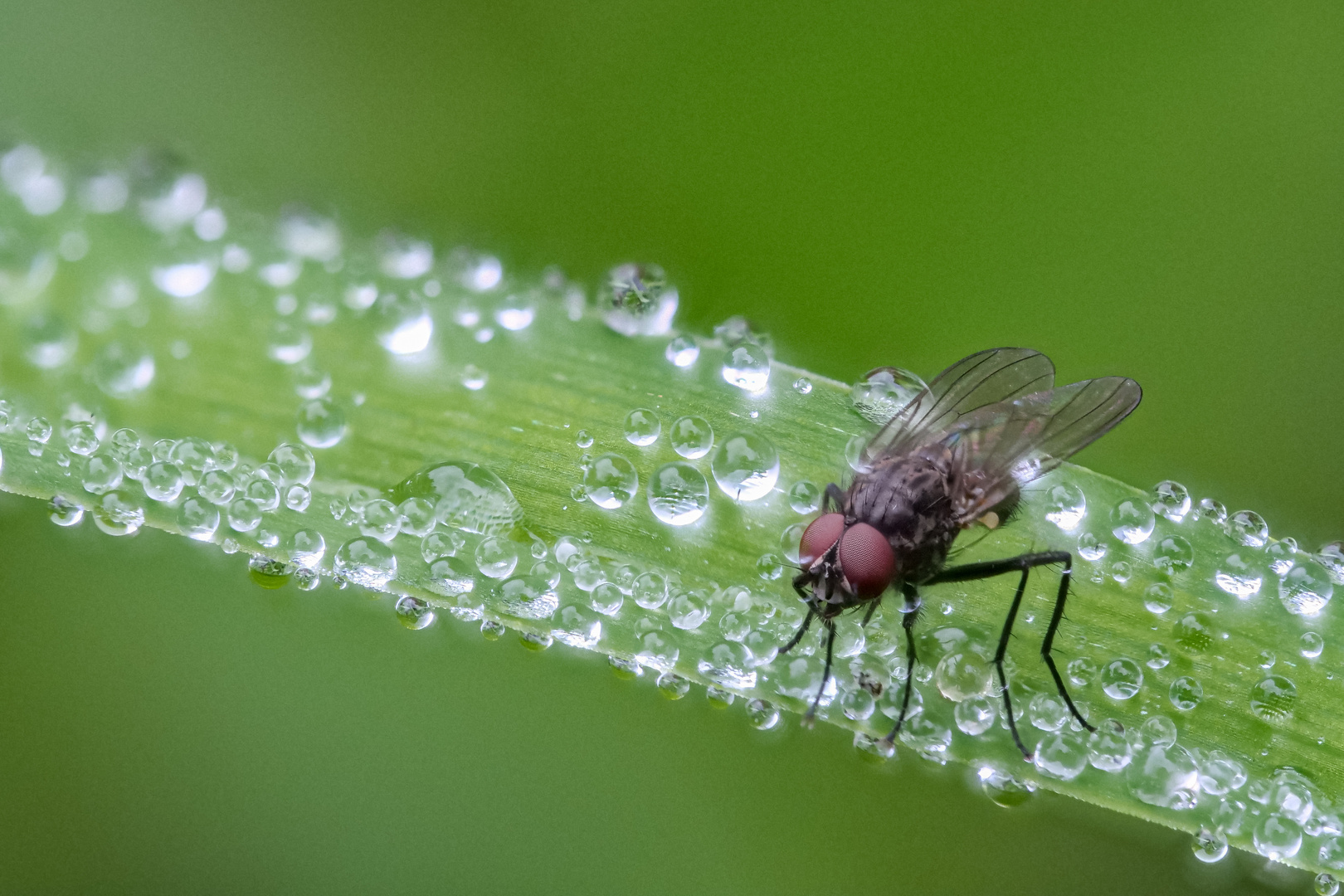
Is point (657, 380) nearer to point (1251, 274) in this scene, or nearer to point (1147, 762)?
point (1147, 762)

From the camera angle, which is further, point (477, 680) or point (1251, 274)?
point (1251, 274)

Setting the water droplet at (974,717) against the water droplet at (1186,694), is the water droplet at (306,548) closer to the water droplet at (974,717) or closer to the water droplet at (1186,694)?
the water droplet at (974,717)

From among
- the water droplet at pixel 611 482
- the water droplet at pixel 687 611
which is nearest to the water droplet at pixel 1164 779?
the water droplet at pixel 687 611

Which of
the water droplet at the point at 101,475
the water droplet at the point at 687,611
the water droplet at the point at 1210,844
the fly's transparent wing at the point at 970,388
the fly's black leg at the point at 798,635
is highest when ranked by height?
the fly's transparent wing at the point at 970,388

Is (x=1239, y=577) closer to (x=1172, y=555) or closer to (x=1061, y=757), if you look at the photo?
(x=1172, y=555)

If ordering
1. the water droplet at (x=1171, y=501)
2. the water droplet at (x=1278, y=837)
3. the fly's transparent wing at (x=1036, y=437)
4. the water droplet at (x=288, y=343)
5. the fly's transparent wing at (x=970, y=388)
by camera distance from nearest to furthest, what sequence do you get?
1. the water droplet at (x=1278, y=837)
2. the water droplet at (x=1171, y=501)
3. the water droplet at (x=288, y=343)
4. the fly's transparent wing at (x=1036, y=437)
5. the fly's transparent wing at (x=970, y=388)

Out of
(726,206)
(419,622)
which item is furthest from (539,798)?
(726,206)
